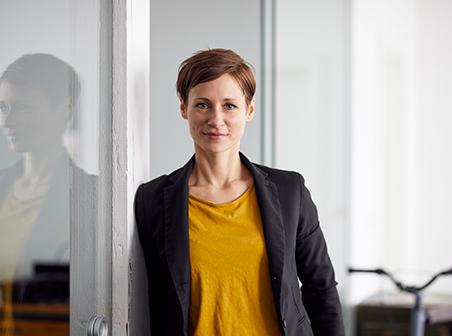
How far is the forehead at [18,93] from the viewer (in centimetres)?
62

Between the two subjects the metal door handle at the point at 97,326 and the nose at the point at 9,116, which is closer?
the nose at the point at 9,116

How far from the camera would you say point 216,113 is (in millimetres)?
958

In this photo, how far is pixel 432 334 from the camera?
9.29 feet

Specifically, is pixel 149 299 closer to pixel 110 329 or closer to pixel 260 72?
pixel 110 329

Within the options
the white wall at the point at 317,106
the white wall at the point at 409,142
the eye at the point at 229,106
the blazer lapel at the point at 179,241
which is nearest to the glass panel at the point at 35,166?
the blazer lapel at the point at 179,241

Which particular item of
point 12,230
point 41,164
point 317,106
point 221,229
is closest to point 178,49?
point 317,106

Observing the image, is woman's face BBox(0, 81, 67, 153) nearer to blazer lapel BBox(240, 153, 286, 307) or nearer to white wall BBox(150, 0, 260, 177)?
blazer lapel BBox(240, 153, 286, 307)

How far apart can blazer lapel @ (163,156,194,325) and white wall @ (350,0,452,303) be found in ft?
7.79

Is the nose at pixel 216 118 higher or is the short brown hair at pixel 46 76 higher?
the short brown hair at pixel 46 76

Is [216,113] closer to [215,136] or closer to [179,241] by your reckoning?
[215,136]

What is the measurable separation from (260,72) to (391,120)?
2.16m

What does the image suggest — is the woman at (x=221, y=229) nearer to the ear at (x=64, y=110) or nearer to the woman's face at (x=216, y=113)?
the woman's face at (x=216, y=113)

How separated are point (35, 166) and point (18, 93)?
0.12 meters

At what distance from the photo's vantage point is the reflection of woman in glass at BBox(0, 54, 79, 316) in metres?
0.64
